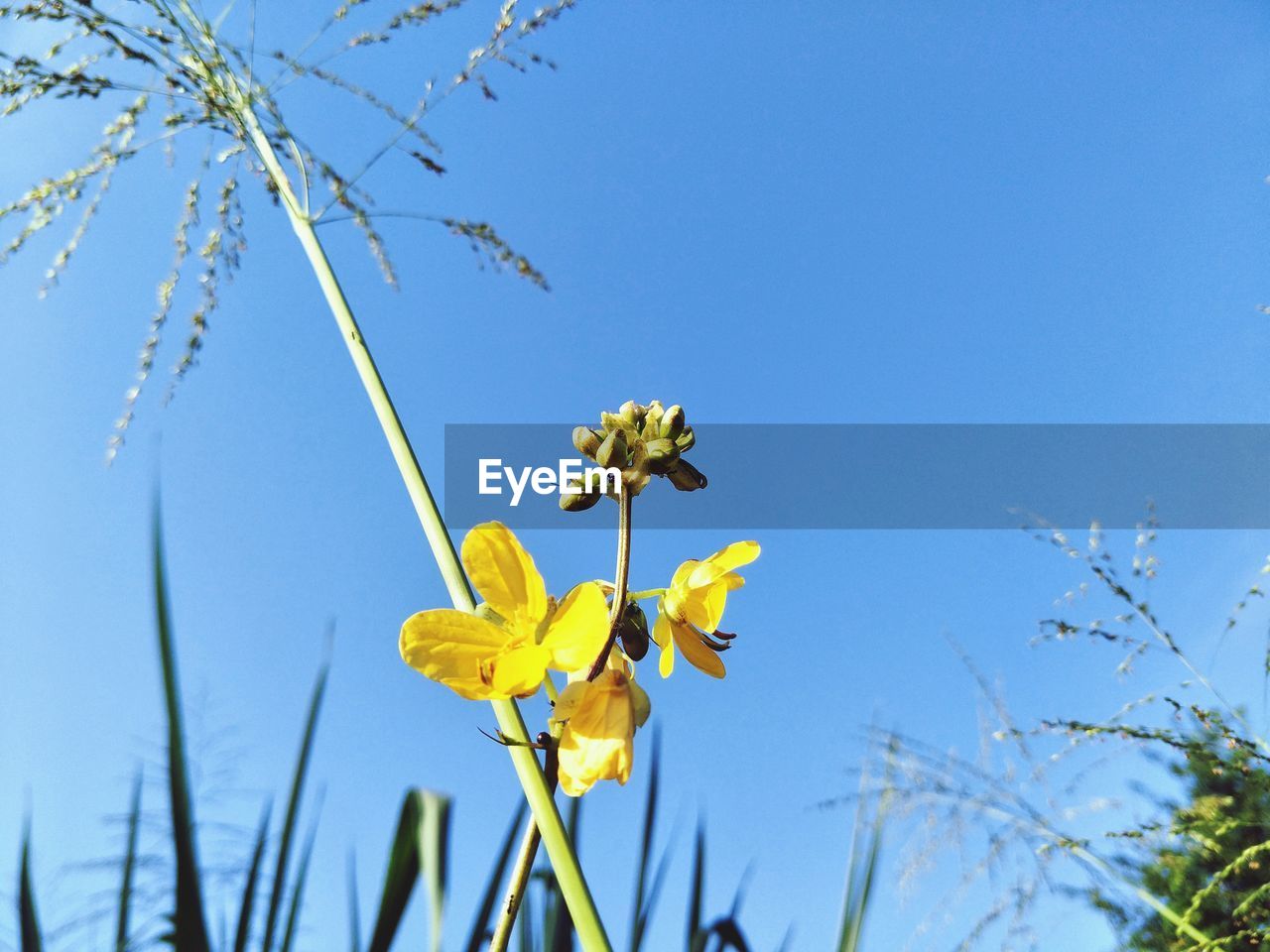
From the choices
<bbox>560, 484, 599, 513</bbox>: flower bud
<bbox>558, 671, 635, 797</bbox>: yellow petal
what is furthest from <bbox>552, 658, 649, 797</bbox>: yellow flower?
<bbox>560, 484, 599, 513</bbox>: flower bud

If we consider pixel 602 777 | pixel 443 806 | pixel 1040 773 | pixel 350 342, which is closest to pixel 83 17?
pixel 350 342

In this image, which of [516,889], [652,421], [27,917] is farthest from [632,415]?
[27,917]

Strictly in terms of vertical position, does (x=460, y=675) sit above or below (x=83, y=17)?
below

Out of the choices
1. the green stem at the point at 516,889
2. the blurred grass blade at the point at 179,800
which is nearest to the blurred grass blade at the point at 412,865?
the blurred grass blade at the point at 179,800

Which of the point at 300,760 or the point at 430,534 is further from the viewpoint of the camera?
the point at 300,760

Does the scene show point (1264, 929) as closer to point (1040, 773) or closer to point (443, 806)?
point (1040, 773)

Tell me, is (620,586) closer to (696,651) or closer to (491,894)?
(696,651)

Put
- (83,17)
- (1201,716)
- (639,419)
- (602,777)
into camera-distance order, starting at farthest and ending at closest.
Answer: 1. (1201,716)
2. (83,17)
3. (639,419)
4. (602,777)
